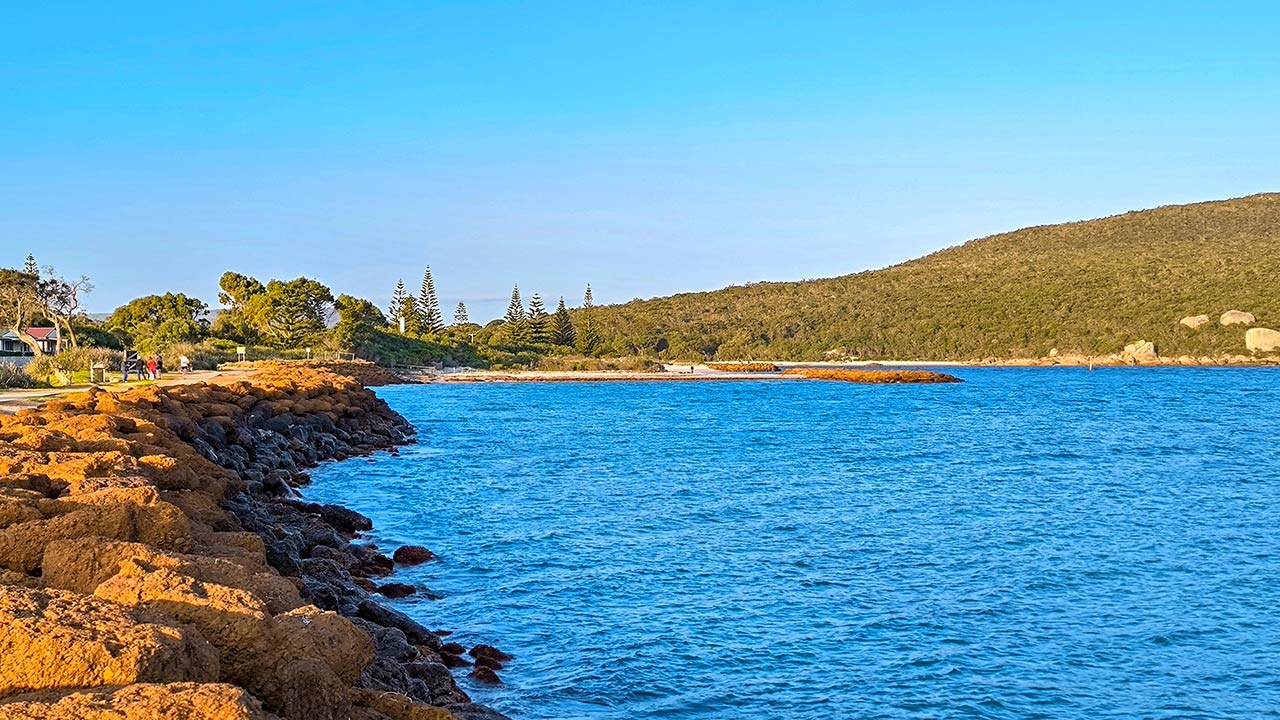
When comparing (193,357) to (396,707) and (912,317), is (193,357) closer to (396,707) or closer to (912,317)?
(396,707)

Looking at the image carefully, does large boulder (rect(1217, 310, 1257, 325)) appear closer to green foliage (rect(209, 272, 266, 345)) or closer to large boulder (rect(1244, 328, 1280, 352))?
large boulder (rect(1244, 328, 1280, 352))

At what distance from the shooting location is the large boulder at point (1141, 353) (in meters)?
97.4

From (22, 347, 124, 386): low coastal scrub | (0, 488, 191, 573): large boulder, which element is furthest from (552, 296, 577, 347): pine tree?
(0, 488, 191, 573): large boulder

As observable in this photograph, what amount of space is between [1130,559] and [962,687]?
6.98 m

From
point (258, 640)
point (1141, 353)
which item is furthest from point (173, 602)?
point (1141, 353)

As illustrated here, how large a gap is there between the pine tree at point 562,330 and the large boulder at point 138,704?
350 feet

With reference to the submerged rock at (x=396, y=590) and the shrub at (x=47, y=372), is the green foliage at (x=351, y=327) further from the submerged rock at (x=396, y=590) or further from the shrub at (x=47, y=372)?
the submerged rock at (x=396, y=590)

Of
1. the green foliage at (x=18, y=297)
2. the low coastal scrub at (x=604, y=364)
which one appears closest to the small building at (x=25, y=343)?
the green foliage at (x=18, y=297)

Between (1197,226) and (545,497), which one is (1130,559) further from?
(1197,226)

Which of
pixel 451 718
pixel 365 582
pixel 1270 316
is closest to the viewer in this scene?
pixel 451 718

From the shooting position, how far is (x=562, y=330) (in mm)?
112500

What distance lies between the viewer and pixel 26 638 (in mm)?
4746

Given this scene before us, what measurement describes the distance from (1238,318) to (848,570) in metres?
94.3

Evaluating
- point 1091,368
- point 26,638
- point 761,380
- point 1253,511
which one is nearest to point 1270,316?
point 1091,368
